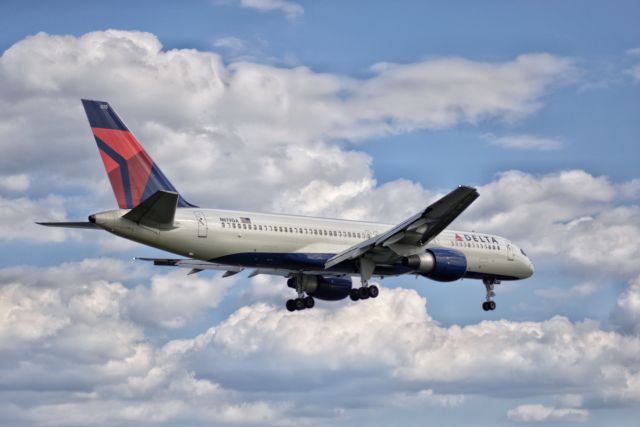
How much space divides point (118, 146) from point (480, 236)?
22966 millimetres

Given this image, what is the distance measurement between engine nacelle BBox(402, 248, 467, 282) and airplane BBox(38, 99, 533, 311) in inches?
2.1

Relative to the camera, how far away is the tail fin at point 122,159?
179 feet

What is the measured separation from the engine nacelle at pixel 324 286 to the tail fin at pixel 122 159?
32.7ft

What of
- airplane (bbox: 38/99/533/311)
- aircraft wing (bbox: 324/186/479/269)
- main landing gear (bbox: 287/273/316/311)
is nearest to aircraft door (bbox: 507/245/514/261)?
airplane (bbox: 38/99/533/311)

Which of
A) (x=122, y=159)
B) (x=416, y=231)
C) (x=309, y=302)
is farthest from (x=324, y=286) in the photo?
(x=122, y=159)

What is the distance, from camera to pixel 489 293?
65.9m

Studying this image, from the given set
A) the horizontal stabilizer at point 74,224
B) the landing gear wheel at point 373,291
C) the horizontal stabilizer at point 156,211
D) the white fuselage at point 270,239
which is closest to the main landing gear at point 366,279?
the landing gear wheel at point 373,291

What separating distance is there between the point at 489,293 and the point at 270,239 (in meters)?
16.7

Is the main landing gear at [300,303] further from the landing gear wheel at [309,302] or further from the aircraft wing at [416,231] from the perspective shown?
the aircraft wing at [416,231]

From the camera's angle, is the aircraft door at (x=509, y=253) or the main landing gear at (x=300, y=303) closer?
the main landing gear at (x=300, y=303)

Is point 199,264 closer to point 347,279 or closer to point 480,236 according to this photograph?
point 347,279

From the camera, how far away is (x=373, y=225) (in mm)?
62969

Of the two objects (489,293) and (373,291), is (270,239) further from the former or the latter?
(489,293)

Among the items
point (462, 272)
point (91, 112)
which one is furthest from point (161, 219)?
point (462, 272)
